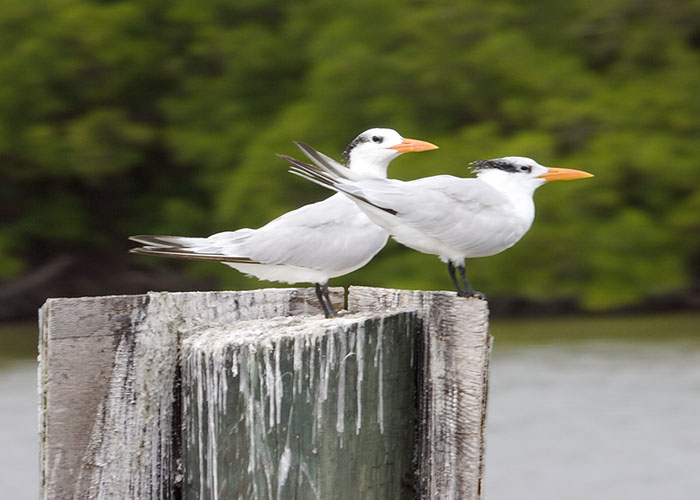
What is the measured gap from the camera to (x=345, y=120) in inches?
244

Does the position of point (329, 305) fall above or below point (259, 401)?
above

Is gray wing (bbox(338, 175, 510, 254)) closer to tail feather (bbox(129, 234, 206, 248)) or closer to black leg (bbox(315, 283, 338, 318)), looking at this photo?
black leg (bbox(315, 283, 338, 318))

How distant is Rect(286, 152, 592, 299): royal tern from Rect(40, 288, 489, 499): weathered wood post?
0.68ft

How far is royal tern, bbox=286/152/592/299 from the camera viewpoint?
6.86 feet

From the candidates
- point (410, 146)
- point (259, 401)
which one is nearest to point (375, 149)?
point (410, 146)

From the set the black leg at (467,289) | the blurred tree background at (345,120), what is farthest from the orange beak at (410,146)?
the blurred tree background at (345,120)

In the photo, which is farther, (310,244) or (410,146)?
(410,146)

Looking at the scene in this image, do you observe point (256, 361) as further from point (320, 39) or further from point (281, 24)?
point (281, 24)

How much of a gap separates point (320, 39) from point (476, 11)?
99 cm

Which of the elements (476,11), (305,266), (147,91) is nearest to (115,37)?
(147,91)

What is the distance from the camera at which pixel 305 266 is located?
2.34 meters

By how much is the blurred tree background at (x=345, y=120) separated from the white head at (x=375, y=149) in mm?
2806

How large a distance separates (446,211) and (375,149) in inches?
21.0

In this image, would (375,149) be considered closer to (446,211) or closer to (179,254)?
(446,211)
